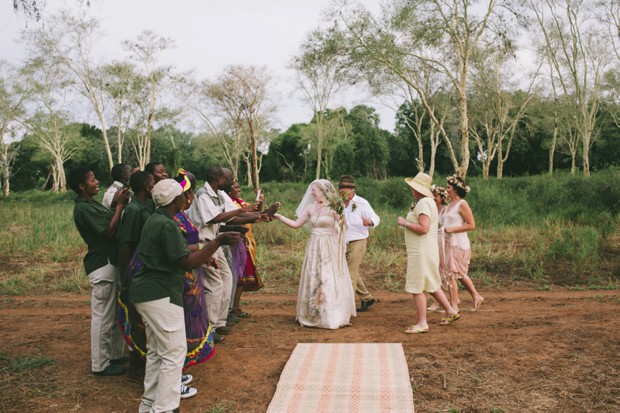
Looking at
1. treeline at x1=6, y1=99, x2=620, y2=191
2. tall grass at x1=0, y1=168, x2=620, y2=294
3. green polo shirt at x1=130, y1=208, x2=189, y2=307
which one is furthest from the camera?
treeline at x1=6, y1=99, x2=620, y2=191

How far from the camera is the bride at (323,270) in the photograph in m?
6.04

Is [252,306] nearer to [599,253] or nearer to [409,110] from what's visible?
[599,253]

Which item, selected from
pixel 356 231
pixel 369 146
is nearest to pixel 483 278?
pixel 356 231

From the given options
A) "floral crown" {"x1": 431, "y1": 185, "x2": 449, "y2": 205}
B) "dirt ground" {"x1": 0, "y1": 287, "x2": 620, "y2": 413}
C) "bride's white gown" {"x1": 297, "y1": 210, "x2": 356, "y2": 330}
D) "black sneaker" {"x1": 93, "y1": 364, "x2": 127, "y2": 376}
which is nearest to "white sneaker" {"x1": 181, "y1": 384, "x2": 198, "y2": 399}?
"dirt ground" {"x1": 0, "y1": 287, "x2": 620, "y2": 413}

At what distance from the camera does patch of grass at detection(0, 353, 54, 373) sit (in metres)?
4.80

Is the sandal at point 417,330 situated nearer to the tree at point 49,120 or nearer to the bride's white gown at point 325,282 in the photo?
the bride's white gown at point 325,282

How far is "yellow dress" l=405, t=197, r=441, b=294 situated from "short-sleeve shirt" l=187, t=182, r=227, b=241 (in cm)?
209

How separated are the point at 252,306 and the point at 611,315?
450 centimetres

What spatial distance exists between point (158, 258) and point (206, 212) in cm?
195

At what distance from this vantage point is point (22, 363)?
16.0ft

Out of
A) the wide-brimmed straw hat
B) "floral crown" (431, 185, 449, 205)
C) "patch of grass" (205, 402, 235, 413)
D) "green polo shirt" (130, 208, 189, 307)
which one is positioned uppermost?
the wide-brimmed straw hat

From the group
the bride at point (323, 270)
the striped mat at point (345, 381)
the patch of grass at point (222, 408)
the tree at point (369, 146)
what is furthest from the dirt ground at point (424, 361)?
the tree at point (369, 146)

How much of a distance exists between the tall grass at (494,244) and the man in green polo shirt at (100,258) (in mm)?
3962

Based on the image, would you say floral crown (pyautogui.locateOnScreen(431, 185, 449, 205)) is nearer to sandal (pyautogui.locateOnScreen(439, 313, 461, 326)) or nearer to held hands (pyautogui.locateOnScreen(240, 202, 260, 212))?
sandal (pyautogui.locateOnScreen(439, 313, 461, 326))
